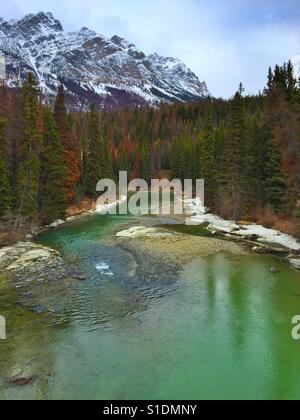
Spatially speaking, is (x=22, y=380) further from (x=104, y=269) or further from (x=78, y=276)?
(x=104, y=269)

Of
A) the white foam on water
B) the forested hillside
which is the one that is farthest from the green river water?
the forested hillside

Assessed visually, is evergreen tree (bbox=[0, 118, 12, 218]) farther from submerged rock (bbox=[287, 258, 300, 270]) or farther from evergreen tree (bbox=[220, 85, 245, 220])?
evergreen tree (bbox=[220, 85, 245, 220])

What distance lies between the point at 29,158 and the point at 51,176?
5514 mm

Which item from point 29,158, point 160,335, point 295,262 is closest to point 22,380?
point 160,335

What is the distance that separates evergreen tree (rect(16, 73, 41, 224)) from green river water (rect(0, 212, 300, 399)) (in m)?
12.7

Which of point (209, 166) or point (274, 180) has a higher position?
point (209, 166)

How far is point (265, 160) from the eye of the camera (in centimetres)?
4428

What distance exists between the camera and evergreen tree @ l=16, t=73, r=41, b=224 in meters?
37.8

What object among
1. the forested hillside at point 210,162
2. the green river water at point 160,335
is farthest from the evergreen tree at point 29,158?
the green river water at point 160,335

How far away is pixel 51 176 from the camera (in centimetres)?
4428

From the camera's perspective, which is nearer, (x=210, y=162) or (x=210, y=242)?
(x=210, y=242)
